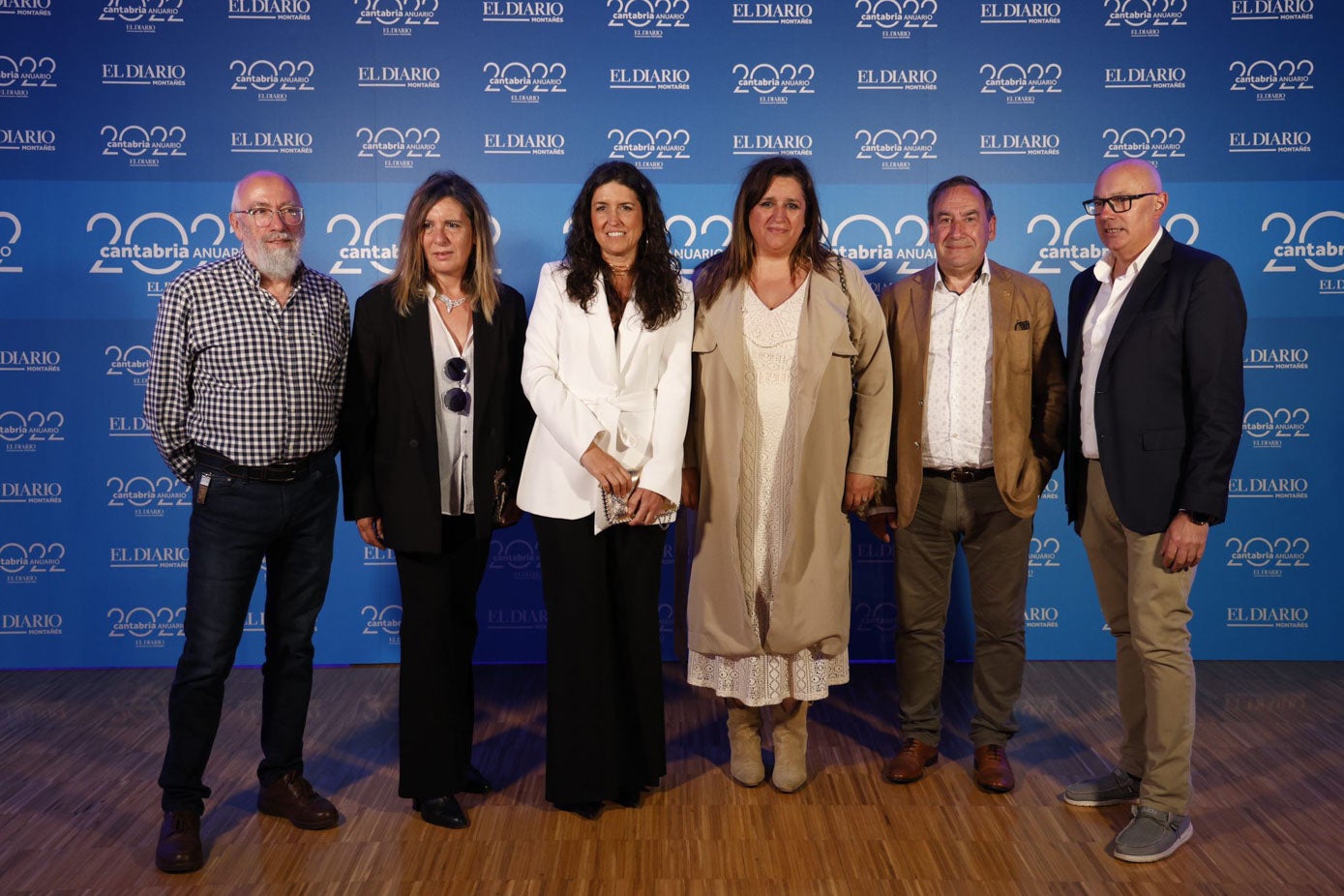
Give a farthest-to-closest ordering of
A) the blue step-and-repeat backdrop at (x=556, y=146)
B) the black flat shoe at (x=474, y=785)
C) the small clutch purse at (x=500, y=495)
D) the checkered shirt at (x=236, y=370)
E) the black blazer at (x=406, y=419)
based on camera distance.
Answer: the blue step-and-repeat backdrop at (x=556, y=146) < the black flat shoe at (x=474, y=785) < the small clutch purse at (x=500, y=495) < the black blazer at (x=406, y=419) < the checkered shirt at (x=236, y=370)

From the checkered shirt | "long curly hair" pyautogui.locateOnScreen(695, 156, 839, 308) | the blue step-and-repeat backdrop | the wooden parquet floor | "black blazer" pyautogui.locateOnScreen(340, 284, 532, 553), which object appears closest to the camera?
the wooden parquet floor

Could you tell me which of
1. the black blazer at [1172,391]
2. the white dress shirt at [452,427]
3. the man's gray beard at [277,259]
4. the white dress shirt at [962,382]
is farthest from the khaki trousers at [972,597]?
the man's gray beard at [277,259]

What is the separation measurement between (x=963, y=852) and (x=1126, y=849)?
1.47 feet

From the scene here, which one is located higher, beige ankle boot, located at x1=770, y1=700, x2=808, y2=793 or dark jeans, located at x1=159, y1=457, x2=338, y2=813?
dark jeans, located at x1=159, y1=457, x2=338, y2=813

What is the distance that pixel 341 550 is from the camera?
15.8 ft

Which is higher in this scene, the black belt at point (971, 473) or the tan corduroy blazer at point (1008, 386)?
the tan corduroy blazer at point (1008, 386)

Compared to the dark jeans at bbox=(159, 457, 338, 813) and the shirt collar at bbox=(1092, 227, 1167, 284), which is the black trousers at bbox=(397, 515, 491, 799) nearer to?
the dark jeans at bbox=(159, 457, 338, 813)

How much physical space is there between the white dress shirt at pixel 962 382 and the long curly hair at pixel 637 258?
93 cm

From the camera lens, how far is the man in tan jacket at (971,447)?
133 inches

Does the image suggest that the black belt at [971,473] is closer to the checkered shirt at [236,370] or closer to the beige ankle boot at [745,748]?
the beige ankle boot at [745,748]

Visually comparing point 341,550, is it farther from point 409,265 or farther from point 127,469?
point 409,265

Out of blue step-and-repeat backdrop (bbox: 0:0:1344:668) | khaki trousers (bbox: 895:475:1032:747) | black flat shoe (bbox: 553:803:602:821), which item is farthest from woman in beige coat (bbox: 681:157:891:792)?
blue step-and-repeat backdrop (bbox: 0:0:1344:668)

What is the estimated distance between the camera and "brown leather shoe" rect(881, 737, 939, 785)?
3467 millimetres

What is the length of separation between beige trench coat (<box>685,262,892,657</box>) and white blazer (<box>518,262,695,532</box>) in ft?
0.61
